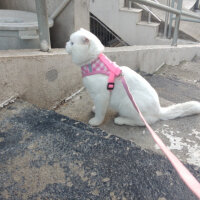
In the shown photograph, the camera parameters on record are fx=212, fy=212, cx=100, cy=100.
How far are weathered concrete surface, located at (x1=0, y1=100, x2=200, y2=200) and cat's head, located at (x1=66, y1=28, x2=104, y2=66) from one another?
1.70 ft

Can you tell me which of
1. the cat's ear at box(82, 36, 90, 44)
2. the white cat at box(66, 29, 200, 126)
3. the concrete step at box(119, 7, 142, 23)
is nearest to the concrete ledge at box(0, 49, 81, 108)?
the white cat at box(66, 29, 200, 126)

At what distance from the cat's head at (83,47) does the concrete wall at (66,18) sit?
1.14 meters

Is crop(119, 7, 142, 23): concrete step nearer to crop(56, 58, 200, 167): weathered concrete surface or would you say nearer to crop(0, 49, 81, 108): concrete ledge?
crop(56, 58, 200, 167): weathered concrete surface

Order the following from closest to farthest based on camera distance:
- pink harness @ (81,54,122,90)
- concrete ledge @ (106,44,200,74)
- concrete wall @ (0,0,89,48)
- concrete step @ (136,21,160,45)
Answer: pink harness @ (81,54,122,90) < concrete wall @ (0,0,89,48) < concrete ledge @ (106,44,200,74) < concrete step @ (136,21,160,45)

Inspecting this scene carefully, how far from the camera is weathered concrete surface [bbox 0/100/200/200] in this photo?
938 millimetres

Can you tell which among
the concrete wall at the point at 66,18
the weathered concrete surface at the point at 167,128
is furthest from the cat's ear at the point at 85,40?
the concrete wall at the point at 66,18

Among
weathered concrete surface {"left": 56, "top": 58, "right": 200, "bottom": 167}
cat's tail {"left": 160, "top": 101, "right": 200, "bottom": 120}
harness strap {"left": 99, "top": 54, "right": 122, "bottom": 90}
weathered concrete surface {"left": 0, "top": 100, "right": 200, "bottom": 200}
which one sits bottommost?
weathered concrete surface {"left": 56, "top": 58, "right": 200, "bottom": 167}

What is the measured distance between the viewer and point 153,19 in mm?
4949

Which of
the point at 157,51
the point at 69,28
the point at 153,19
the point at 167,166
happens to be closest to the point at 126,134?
the point at 167,166

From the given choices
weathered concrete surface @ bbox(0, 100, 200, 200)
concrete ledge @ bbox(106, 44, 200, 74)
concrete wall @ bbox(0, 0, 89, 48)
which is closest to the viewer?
weathered concrete surface @ bbox(0, 100, 200, 200)

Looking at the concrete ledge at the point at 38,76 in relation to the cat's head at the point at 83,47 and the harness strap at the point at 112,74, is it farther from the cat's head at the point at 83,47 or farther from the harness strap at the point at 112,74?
the harness strap at the point at 112,74

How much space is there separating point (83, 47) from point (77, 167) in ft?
2.77

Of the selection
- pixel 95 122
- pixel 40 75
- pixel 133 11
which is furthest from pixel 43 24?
pixel 133 11

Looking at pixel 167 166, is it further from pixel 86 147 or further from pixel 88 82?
pixel 88 82
